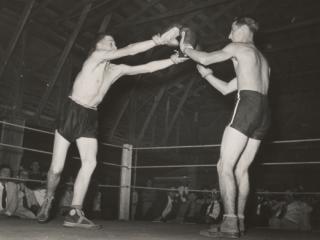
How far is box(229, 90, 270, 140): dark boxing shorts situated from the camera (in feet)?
8.63

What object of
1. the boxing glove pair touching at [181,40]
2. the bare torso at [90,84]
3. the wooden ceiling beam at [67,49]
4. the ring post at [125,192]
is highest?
the wooden ceiling beam at [67,49]

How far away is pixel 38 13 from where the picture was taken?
6.29 m

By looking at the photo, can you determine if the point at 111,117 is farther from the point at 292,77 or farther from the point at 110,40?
the point at 110,40

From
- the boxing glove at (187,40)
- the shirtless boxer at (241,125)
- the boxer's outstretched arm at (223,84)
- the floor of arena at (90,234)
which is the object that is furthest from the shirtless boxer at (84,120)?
the shirtless boxer at (241,125)

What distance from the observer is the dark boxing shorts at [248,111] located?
A: 2631 mm

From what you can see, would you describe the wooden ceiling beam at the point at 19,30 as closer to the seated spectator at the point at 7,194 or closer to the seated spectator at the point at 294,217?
the seated spectator at the point at 7,194

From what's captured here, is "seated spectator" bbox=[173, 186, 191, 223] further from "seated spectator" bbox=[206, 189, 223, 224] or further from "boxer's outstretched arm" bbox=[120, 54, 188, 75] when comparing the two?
"boxer's outstretched arm" bbox=[120, 54, 188, 75]

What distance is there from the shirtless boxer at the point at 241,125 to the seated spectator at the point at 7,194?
384cm

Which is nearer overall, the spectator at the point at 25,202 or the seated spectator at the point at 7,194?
the seated spectator at the point at 7,194

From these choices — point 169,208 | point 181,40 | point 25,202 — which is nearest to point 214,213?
point 169,208

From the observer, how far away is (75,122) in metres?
3.03

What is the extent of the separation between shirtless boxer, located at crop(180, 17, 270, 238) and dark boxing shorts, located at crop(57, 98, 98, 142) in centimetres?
Result: 111

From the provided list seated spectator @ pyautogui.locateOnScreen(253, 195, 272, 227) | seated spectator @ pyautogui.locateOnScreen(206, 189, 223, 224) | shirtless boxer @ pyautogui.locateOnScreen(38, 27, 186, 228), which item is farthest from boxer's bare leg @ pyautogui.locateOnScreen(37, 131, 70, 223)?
seated spectator @ pyautogui.locateOnScreen(253, 195, 272, 227)

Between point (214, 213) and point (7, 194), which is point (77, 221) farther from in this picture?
point (214, 213)
